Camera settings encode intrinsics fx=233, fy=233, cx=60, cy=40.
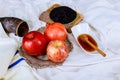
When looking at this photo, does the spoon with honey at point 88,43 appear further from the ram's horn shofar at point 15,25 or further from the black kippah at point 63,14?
the ram's horn shofar at point 15,25

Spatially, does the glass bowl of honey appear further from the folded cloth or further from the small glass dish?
the folded cloth

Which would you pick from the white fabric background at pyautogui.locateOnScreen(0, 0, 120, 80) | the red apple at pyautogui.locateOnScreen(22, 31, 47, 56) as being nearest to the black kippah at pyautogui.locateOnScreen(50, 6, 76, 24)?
the white fabric background at pyautogui.locateOnScreen(0, 0, 120, 80)

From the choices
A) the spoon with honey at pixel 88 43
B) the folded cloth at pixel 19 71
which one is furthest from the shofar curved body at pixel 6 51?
the spoon with honey at pixel 88 43

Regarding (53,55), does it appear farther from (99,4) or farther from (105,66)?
Result: (99,4)

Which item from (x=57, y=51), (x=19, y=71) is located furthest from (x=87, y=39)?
(x=19, y=71)

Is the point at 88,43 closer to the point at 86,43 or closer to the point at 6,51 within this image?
the point at 86,43

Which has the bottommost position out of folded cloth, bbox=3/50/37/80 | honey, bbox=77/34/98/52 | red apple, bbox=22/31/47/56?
folded cloth, bbox=3/50/37/80
